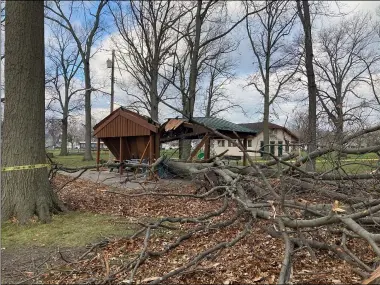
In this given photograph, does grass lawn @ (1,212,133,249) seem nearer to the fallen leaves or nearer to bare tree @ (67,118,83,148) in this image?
the fallen leaves

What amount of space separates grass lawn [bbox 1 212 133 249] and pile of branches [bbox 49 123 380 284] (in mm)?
628

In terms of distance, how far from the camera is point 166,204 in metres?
7.46

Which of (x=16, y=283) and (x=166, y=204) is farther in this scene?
(x=166, y=204)

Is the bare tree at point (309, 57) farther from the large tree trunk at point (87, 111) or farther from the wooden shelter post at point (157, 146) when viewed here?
the large tree trunk at point (87, 111)

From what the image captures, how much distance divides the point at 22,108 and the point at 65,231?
84.7 inches

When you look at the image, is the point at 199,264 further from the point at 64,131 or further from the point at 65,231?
the point at 64,131

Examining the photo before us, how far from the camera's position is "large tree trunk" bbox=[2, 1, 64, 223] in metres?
6.03

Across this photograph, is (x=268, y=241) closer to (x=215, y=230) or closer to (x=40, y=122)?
(x=215, y=230)

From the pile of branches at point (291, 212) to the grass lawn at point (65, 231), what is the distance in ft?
2.06

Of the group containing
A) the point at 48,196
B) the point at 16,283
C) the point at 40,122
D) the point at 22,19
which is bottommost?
the point at 16,283

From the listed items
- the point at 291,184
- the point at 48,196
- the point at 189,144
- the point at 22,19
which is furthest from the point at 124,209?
the point at 189,144

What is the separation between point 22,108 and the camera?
6.07 metres

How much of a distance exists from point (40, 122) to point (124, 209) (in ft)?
7.12

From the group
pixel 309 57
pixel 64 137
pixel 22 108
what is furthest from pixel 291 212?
pixel 64 137
